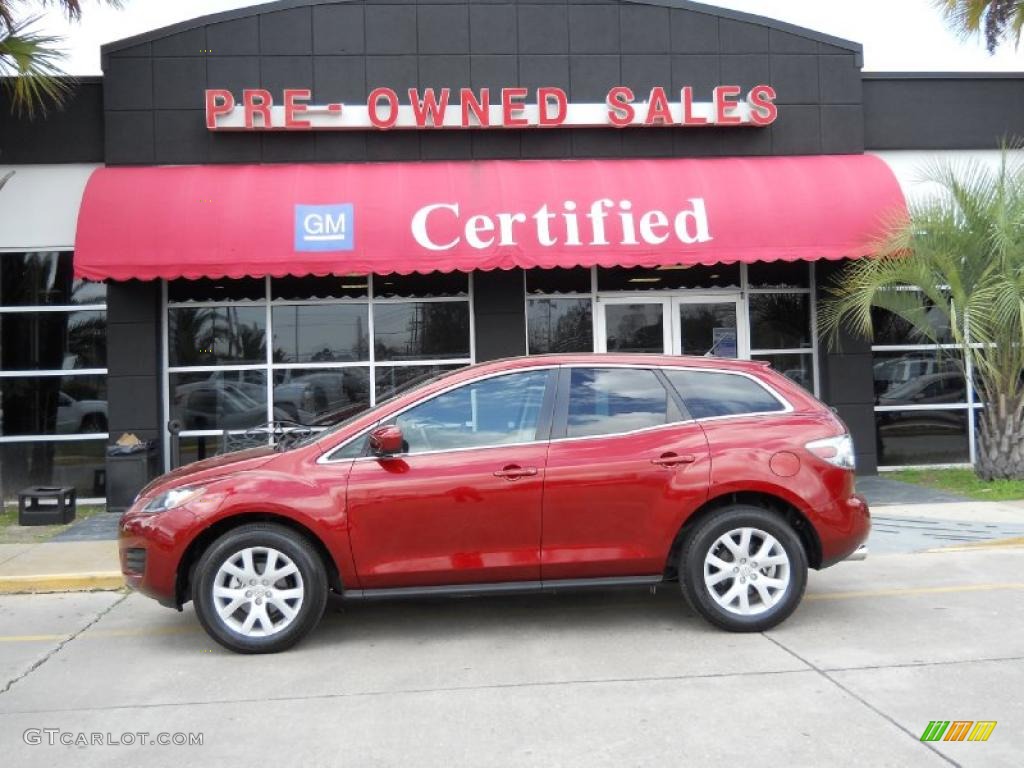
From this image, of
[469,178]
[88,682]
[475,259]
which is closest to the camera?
[88,682]

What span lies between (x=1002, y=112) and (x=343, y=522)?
39.0 ft

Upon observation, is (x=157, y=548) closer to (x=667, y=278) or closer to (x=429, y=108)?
(x=429, y=108)

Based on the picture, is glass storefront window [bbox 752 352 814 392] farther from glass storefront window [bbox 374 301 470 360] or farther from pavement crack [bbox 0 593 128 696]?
pavement crack [bbox 0 593 128 696]

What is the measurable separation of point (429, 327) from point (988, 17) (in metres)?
8.44

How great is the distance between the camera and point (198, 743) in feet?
14.0

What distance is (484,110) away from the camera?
11.7m

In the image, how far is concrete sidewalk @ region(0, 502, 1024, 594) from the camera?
7.63 m

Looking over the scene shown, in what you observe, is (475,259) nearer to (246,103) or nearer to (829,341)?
(246,103)

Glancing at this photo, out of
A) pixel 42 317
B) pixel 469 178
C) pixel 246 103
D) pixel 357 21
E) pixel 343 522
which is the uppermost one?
pixel 357 21

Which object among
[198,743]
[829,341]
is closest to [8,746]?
[198,743]

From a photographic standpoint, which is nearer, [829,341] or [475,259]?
[475,259]

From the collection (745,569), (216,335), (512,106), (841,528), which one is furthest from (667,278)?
(745,569)

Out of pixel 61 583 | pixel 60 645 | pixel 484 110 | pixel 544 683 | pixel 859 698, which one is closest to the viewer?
pixel 859 698

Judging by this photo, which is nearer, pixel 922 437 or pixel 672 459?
pixel 672 459
